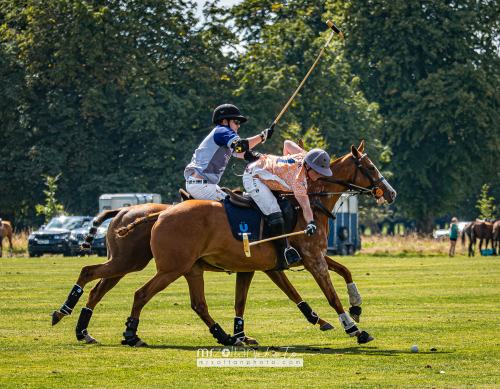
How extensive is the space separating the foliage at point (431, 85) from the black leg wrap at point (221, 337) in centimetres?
4158

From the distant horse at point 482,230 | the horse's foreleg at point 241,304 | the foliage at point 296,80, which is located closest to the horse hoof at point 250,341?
the horse's foreleg at point 241,304

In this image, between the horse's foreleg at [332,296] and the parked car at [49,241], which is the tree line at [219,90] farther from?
the horse's foreleg at [332,296]

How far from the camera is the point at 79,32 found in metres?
41.7

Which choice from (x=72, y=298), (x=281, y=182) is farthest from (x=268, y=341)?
(x=72, y=298)

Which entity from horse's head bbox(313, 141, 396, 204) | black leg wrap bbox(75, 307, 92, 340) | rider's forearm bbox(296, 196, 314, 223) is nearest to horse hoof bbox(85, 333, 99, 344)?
black leg wrap bbox(75, 307, 92, 340)

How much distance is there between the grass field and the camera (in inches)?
261

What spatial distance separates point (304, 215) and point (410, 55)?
4371 centimetres

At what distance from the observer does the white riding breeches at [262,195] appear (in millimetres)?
9195

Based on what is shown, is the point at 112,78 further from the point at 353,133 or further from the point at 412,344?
the point at 412,344

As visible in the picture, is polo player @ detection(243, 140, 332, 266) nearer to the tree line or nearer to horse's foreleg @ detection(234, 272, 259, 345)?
horse's foreleg @ detection(234, 272, 259, 345)

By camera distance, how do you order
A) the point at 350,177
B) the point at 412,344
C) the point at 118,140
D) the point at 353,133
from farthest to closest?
the point at 353,133 < the point at 118,140 < the point at 350,177 < the point at 412,344

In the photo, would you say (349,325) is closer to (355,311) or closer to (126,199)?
(355,311)

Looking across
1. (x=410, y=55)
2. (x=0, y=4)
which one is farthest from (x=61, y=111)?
(x=410, y=55)

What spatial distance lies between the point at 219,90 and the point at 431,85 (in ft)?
44.7
